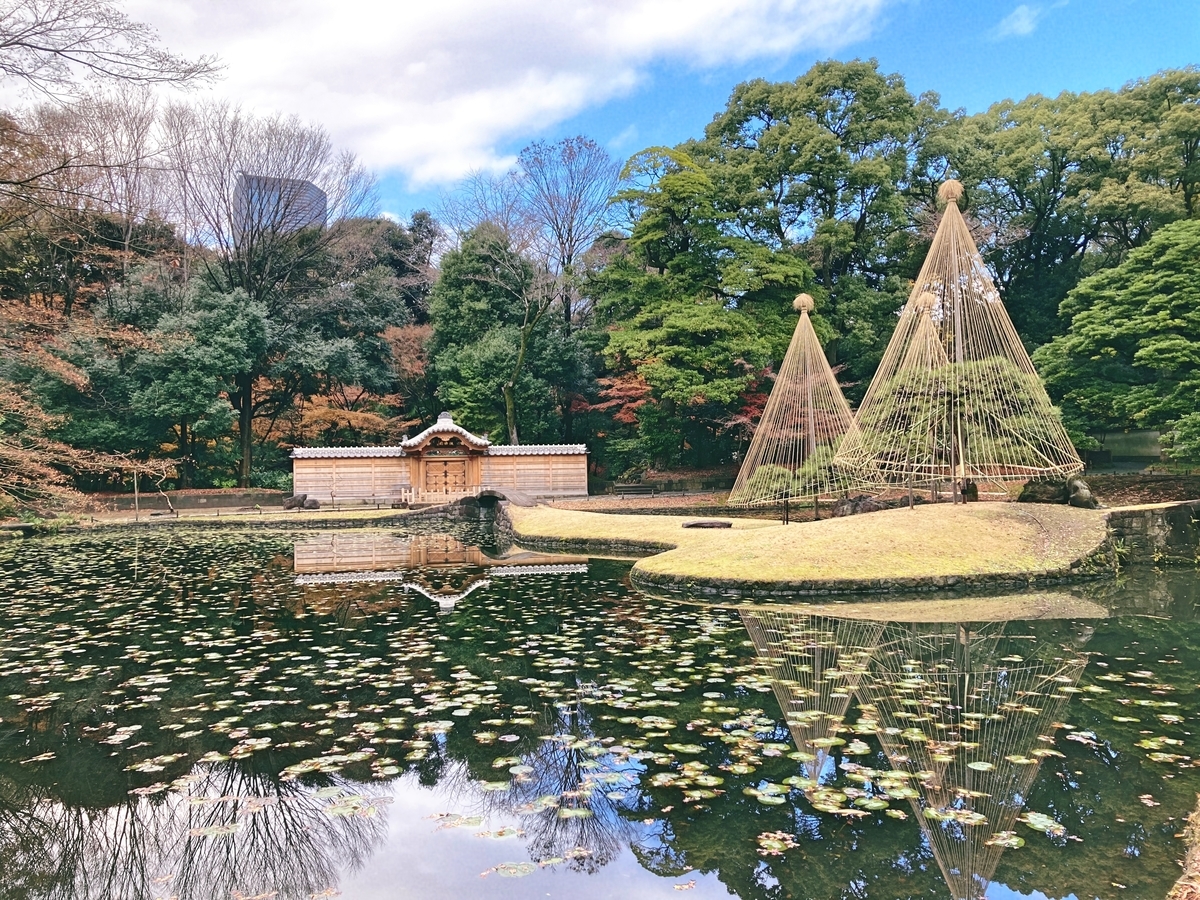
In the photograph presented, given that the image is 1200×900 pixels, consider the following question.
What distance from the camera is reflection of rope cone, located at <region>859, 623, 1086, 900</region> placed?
3.53 meters

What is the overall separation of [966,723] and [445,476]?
26.7 m

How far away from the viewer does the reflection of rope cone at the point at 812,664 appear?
190 inches

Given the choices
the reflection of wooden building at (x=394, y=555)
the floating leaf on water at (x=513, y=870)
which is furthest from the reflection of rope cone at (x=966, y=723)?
the reflection of wooden building at (x=394, y=555)

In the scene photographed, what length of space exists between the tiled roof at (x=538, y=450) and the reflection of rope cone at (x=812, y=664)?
21882 mm

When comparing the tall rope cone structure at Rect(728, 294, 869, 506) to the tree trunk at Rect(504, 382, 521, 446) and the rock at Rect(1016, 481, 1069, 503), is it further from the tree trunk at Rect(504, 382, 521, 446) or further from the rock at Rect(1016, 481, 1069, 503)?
the tree trunk at Rect(504, 382, 521, 446)

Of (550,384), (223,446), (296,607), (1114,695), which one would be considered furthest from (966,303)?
(223,446)

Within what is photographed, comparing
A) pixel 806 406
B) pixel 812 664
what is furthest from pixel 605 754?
pixel 806 406

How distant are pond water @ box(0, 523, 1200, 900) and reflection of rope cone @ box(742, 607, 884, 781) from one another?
0.04m

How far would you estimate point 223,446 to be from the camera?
32.6 metres

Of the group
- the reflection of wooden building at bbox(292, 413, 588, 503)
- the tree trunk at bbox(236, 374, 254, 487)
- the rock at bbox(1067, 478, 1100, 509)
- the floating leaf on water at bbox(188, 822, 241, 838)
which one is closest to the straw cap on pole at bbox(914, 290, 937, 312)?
the rock at bbox(1067, 478, 1100, 509)

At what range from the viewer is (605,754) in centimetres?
462

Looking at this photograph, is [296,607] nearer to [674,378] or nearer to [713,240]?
[674,378]

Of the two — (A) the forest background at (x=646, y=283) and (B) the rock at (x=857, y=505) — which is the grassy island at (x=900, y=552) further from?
(A) the forest background at (x=646, y=283)

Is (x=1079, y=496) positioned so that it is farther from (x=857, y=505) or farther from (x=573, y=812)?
(x=573, y=812)
